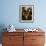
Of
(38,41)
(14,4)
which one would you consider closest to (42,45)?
(38,41)

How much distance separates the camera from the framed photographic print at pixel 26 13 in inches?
163

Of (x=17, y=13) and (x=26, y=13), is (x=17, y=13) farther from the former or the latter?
(x=26, y=13)

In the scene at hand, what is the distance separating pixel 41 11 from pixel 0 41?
1611 mm

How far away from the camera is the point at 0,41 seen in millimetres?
4094

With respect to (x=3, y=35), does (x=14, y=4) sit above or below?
above

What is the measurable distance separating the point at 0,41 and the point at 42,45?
132 centimetres

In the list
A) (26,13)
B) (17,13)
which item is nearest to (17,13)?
(17,13)

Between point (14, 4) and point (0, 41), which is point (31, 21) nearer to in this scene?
point (14, 4)

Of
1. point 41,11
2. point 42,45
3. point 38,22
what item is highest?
point 41,11

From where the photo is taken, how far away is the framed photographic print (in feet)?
13.6

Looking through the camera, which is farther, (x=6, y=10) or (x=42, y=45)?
(x=6, y=10)

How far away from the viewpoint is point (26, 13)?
418 centimetres

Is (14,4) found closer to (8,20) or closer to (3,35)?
(8,20)

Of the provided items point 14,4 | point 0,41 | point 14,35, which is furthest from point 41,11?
point 0,41
